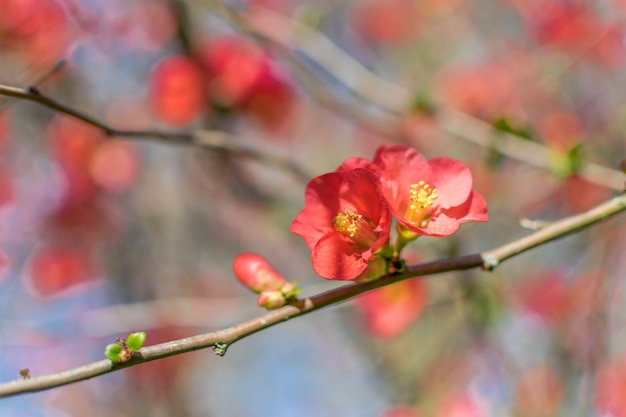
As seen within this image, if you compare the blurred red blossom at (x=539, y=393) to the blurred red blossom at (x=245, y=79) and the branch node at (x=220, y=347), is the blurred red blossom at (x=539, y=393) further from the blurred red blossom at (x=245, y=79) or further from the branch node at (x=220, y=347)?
the branch node at (x=220, y=347)

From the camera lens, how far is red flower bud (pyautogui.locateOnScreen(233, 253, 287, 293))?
86 cm

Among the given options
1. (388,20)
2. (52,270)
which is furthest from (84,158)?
(388,20)

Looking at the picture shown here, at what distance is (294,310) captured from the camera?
2.55ft

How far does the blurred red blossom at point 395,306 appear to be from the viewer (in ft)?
7.16

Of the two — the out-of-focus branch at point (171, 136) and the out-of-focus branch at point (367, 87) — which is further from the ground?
the out-of-focus branch at point (367, 87)

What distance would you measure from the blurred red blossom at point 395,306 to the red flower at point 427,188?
1342 mm

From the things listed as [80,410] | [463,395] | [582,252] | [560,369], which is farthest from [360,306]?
[80,410]

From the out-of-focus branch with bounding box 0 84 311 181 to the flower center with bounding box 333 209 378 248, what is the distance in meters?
0.41

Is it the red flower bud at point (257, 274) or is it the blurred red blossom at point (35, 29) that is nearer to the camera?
the red flower bud at point (257, 274)

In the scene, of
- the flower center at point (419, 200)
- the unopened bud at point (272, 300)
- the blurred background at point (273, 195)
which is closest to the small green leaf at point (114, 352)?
the unopened bud at point (272, 300)

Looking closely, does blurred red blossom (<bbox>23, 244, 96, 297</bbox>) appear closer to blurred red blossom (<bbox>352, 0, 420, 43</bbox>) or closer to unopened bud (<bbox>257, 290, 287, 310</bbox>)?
unopened bud (<bbox>257, 290, 287, 310</bbox>)

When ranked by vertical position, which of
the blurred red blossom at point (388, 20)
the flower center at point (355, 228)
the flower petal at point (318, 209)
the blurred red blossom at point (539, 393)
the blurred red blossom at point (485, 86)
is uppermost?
the blurred red blossom at point (388, 20)

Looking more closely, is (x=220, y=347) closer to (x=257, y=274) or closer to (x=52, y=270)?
(x=257, y=274)

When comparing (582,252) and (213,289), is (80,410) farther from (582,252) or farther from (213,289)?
(582,252)
